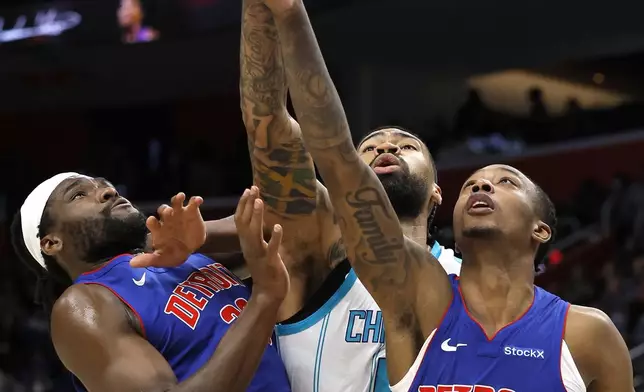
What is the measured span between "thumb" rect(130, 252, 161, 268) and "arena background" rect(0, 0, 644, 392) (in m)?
5.34

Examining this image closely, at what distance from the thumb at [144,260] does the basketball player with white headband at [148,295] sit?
28mm

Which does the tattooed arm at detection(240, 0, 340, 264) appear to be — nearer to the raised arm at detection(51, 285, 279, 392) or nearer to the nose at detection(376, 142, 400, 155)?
the nose at detection(376, 142, 400, 155)

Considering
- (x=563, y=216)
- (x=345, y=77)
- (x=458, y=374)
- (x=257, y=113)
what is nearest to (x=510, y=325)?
(x=458, y=374)

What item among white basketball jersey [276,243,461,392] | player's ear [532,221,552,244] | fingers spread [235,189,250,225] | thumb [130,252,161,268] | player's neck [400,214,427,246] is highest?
fingers spread [235,189,250,225]

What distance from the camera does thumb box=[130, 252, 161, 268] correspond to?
268 centimetres

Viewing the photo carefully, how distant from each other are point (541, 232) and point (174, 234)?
3.66ft

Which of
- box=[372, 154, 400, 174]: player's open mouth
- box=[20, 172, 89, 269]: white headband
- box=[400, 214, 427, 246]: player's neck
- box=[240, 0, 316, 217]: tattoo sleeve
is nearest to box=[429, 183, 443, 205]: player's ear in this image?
box=[400, 214, 427, 246]: player's neck

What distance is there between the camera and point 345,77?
11328 millimetres

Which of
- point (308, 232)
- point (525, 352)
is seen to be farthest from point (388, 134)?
point (525, 352)

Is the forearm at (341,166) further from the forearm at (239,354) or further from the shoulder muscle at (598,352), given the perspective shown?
the shoulder muscle at (598,352)

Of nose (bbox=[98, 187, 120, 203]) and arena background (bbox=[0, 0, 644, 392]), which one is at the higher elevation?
nose (bbox=[98, 187, 120, 203])

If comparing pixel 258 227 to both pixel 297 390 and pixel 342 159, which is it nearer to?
pixel 342 159

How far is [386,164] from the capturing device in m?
2.99

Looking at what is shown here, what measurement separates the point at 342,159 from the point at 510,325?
687mm
